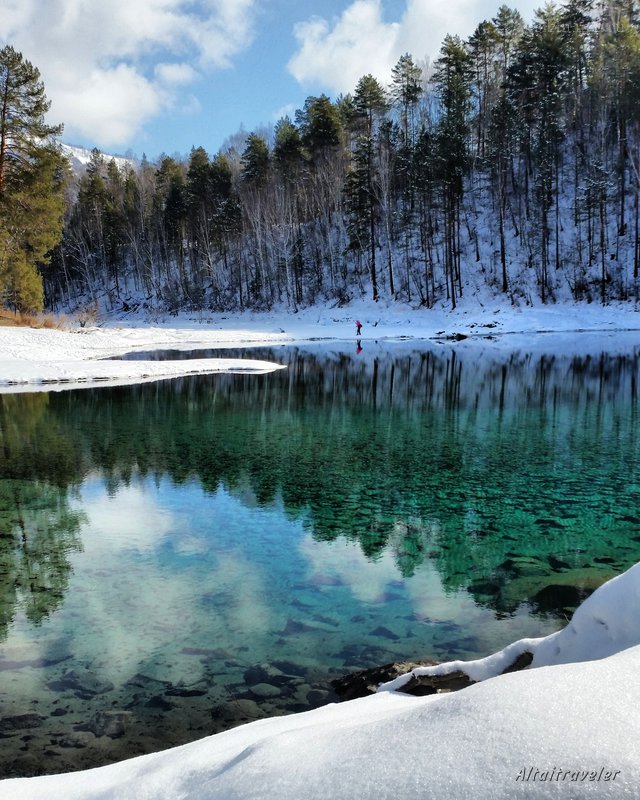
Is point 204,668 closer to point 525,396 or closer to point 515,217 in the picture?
point 525,396

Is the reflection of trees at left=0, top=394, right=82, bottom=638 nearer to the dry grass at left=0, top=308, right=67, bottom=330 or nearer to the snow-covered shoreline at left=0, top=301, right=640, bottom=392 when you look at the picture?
the snow-covered shoreline at left=0, top=301, right=640, bottom=392

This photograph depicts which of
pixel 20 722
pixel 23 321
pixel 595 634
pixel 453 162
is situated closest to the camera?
pixel 595 634

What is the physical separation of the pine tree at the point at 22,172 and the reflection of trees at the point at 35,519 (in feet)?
76.4

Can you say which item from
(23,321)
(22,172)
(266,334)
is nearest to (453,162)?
(266,334)

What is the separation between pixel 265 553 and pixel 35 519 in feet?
12.0

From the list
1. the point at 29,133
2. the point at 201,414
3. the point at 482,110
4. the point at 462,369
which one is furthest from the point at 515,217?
the point at 201,414

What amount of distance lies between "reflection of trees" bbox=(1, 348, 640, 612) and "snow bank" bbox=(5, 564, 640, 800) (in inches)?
150

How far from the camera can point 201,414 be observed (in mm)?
16125

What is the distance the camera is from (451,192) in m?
→ 47.7

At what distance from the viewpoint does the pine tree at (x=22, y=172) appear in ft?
107

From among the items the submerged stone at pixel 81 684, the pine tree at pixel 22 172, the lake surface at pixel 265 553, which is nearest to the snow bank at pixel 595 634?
the lake surface at pixel 265 553

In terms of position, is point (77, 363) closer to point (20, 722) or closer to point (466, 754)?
point (20, 722)

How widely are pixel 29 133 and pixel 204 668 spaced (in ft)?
123

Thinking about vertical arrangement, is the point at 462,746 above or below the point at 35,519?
above
